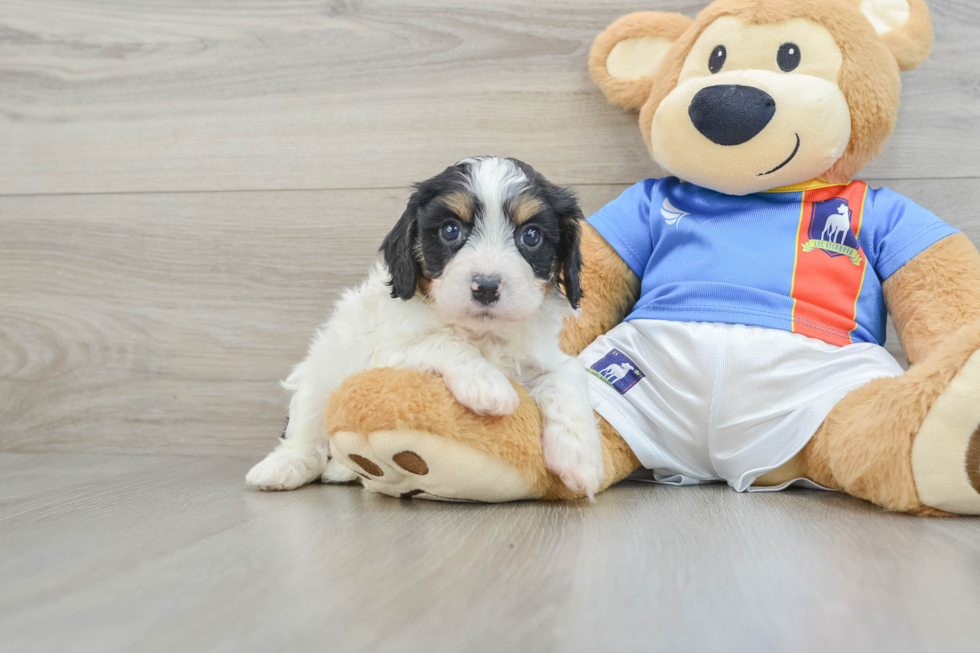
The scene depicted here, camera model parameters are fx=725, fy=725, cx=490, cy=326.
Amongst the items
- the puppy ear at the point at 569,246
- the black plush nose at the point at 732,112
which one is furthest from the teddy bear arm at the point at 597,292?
the black plush nose at the point at 732,112

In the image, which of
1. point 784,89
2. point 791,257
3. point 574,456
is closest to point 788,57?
point 784,89

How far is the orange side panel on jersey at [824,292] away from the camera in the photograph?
4.78ft

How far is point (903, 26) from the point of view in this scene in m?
1.59

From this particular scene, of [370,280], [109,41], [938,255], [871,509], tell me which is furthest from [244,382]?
[938,255]

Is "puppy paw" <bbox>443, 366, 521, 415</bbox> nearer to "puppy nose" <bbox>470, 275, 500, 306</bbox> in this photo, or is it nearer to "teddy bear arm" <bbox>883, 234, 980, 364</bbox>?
"puppy nose" <bbox>470, 275, 500, 306</bbox>

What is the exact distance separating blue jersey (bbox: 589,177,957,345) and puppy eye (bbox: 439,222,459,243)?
1.66ft

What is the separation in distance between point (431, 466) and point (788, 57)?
3.63 feet

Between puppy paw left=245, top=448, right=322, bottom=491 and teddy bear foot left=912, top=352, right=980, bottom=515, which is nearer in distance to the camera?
teddy bear foot left=912, top=352, right=980, bottom=515

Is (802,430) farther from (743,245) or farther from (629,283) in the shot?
(629,283)

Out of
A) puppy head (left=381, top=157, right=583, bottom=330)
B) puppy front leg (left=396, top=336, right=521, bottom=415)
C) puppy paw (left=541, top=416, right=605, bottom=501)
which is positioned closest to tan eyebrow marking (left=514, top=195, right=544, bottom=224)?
puppy head (left=381, top=157, right=583, bottom=330)

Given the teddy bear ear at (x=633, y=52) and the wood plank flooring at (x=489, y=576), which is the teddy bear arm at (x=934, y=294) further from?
the teddy bear ear at (x=633, y=52)

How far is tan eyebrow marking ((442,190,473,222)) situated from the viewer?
128cm

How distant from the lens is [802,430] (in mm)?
1376

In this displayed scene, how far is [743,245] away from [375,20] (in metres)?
1.21
